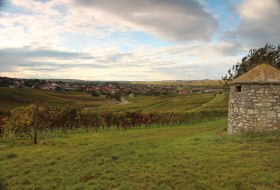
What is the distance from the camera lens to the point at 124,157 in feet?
53.6

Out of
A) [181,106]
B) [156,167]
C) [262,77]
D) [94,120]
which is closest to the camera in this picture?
[156,167]

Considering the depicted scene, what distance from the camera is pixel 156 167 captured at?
555 inches

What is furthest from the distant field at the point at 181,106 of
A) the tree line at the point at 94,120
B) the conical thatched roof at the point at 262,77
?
the conical thatched roof at the point at 262,77

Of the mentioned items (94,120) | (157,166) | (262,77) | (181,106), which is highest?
(262,77)

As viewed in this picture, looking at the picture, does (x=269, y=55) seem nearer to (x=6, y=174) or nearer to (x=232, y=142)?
(x=232, y=142)

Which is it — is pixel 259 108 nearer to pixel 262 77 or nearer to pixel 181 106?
pixel 262 77

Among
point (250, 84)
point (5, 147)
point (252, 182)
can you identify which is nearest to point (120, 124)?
point (5, 147)

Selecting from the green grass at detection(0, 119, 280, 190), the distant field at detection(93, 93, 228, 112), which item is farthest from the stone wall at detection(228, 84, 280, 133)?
the distant field at detection(93, 93, 228, 112)

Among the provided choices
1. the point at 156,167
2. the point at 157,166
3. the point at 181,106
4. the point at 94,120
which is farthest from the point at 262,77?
the point at 181,106

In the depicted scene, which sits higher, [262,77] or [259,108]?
[262,77]

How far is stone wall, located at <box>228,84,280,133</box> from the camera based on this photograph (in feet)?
67.3

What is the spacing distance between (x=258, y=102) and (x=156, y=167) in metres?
9.94

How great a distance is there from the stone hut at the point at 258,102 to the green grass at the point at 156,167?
1.13 meters

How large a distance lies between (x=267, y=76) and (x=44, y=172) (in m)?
15.1
